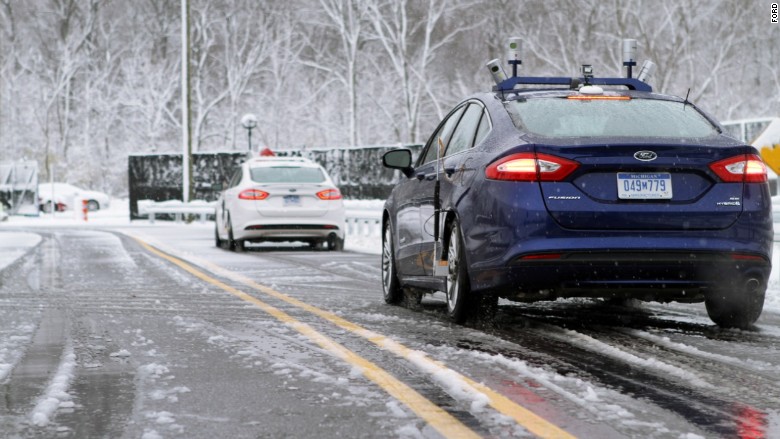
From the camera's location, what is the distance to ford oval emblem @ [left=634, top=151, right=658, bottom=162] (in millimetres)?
6969

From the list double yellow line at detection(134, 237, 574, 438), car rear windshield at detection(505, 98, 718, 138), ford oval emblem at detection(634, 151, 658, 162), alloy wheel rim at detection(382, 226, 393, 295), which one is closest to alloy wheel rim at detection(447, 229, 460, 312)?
double yellow line at detection(134, 237, 574, 438)

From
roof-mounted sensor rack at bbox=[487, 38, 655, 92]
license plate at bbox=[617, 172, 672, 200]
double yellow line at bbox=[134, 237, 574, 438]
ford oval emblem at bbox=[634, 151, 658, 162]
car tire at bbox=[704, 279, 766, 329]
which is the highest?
roof-mounted sensor rack at bbox=[487, 38, 655, 92]

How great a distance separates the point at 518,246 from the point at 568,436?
268 cm

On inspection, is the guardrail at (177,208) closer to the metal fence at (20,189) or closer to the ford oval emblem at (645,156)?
the metal fence at (20,189)

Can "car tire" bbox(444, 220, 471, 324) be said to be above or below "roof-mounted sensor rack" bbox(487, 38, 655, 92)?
below

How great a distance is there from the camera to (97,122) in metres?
65.4

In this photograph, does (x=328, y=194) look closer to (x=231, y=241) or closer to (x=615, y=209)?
(x=231, y=241)

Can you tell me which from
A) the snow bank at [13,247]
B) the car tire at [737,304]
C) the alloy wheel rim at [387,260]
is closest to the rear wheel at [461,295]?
the car tire at [737,304]

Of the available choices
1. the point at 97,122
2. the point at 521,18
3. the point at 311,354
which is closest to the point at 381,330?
the point at 311,354

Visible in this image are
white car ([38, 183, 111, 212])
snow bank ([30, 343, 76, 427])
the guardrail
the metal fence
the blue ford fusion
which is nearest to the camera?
snow bank ([30, 343, 76, 427])

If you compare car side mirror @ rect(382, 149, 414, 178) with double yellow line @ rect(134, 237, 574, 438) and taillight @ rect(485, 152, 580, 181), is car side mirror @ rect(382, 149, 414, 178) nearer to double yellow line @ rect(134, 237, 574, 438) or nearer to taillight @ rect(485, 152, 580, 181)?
double yellow line @ rect(134, 237, 574, 438)

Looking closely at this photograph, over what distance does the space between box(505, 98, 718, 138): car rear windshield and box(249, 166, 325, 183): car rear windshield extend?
1174 cm

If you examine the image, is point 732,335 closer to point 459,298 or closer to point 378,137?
point 459,298

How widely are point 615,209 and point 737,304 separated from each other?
1254 millimetres
